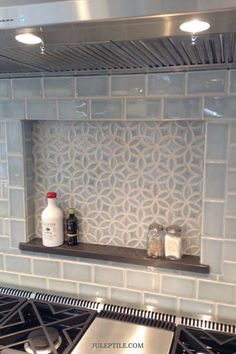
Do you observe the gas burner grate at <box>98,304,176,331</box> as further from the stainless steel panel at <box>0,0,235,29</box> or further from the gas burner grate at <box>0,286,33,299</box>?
the stainless steel panel at <box>0,0,235,29</box>

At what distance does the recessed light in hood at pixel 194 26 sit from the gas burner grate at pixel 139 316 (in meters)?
0.81

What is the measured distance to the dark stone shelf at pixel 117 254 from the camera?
3.51 ft

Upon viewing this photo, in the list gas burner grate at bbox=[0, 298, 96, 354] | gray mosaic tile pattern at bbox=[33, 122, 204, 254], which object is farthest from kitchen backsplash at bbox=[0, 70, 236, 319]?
gas burner grate at bbox=[0, 298, 96, 354]

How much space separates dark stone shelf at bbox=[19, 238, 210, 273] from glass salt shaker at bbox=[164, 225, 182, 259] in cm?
2

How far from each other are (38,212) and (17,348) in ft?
1.59

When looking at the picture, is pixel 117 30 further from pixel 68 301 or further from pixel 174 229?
pixel 68 301

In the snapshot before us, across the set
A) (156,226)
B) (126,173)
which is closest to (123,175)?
(126,173)

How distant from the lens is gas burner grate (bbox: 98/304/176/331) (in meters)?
1.03

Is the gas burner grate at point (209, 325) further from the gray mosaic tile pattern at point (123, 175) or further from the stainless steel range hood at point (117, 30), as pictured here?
the stainless steel range hood at point (117, 30)

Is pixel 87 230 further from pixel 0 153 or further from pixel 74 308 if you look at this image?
pixel 0 153

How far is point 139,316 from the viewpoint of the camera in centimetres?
108

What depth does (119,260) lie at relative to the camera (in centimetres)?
113

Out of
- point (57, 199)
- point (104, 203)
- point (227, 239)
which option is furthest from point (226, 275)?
point (57, 199)

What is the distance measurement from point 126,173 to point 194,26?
65 centimetres
